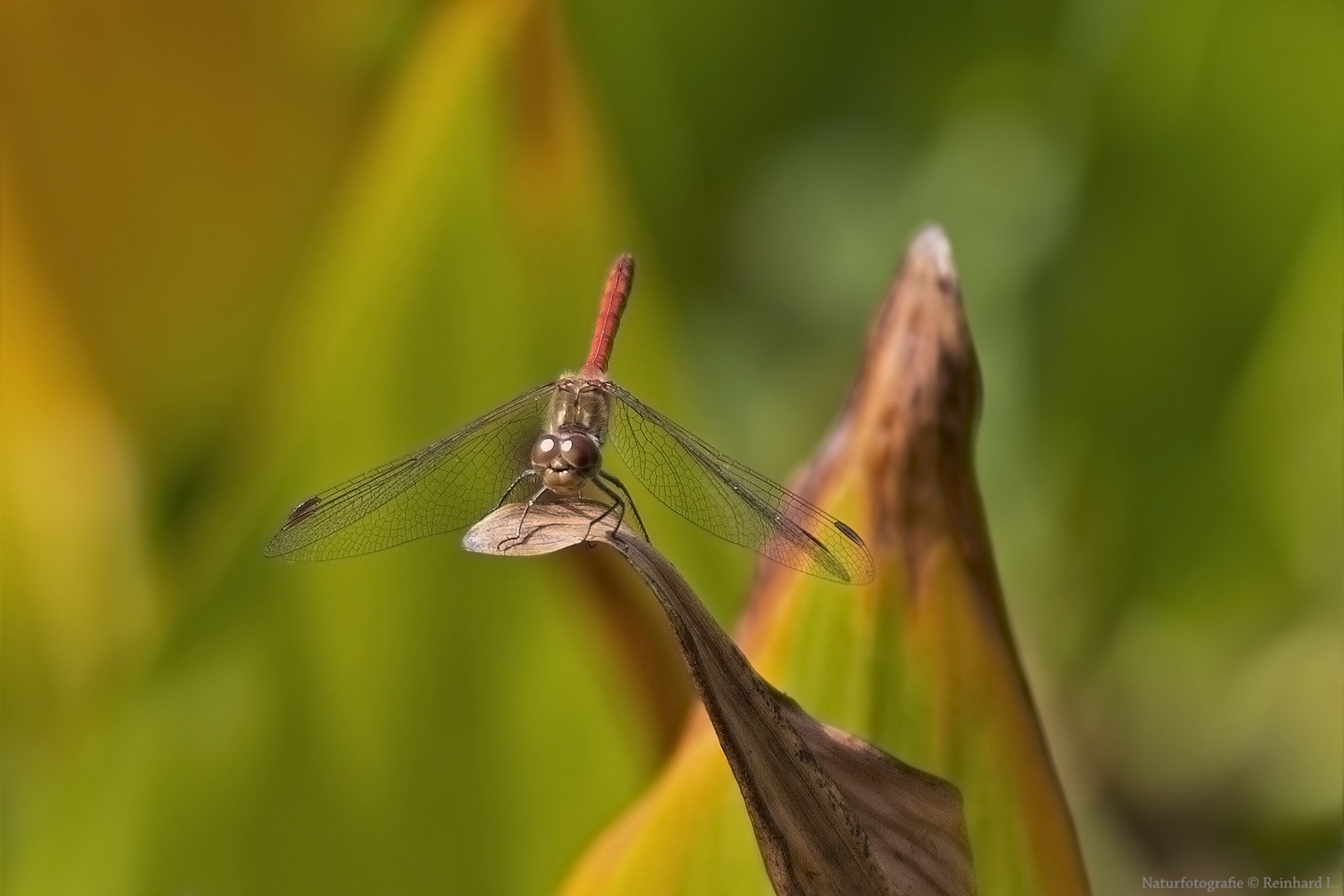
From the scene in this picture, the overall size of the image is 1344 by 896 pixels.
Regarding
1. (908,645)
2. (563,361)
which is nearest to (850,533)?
(908,645)

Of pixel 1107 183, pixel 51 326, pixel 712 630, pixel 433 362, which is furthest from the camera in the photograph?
pixel 1107 183

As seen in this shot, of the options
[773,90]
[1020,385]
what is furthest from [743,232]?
[1020,385]

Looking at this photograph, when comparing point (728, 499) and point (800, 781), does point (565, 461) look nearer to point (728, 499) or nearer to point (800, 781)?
point (728, 499)

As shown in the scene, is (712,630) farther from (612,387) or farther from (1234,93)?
(1234,93)

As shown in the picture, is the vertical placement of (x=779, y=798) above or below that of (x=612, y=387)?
below

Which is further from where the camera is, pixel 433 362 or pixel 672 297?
pixel 672 297

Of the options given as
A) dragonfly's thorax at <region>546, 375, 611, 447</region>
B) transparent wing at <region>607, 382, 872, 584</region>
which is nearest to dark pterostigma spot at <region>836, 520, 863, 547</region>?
transparent wing at <region>607, 382, 872, 584</region>
